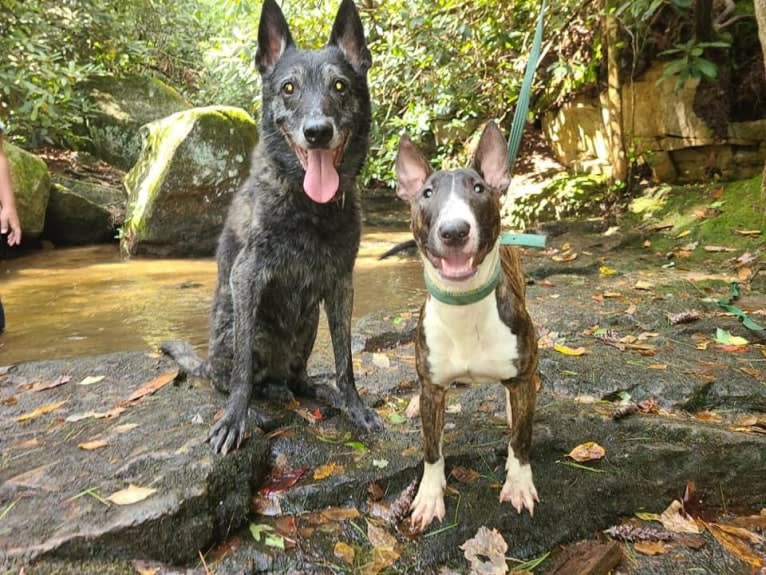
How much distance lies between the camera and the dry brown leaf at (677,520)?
2.23 meters

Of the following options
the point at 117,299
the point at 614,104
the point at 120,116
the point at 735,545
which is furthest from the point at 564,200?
the point at 120,116

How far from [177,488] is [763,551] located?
7.09 ft

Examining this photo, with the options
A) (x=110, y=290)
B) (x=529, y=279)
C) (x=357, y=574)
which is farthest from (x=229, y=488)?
(x=110, y=290)

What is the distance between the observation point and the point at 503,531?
89.1 inches

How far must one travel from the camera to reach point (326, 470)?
2.57 meters

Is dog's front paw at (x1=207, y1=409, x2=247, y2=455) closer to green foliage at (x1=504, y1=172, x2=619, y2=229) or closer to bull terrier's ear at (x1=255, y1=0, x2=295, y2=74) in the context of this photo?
bull terrier's ear at (x1=255, y1=0, x2=295, y2=74)

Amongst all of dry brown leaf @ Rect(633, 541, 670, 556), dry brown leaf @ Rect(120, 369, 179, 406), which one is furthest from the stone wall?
dry brown leaf @ Rect(120, 369, 179, 406)

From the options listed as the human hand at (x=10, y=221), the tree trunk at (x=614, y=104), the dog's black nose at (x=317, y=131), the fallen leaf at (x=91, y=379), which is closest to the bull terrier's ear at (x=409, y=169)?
the dog's black nose at (x=317, y=131)

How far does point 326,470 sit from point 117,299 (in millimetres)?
4980

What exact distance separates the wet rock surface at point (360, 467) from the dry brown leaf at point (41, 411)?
59mm

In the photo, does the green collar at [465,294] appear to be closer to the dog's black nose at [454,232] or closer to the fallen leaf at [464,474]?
the dog's black nose at [454,232]

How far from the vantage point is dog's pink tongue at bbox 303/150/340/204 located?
10.0 feet

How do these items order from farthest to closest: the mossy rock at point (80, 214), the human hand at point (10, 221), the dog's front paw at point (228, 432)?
the mossy rock at point (80, 214)
the human hand at point (10, 221)
the dog's front paw at point (228, 432)

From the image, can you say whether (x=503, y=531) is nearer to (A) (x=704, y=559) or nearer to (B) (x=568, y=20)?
(A) (x=704, y=559)
